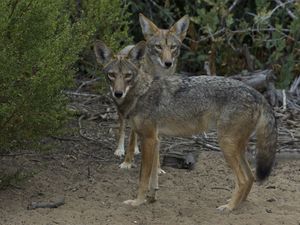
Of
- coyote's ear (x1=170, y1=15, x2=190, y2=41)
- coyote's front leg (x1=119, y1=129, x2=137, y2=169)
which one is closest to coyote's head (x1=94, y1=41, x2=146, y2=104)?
coyote's front leg (x1=119, y1=129, x2=137, y2=169)

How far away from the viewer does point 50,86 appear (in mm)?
6781

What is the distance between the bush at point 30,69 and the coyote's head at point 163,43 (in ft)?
6.33

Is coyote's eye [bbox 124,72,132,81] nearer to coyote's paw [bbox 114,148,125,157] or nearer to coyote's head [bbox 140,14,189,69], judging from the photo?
coyote's paw [bbox 114,148,125,157]

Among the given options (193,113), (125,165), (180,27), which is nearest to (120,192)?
(125,165)

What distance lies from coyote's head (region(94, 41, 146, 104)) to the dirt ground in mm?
1047

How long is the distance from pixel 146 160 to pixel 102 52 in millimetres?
1165

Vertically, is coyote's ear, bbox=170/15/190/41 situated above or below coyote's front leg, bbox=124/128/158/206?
above

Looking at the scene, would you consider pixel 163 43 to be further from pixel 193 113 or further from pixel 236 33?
pixel 236 33

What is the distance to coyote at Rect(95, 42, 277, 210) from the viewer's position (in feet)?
22.4

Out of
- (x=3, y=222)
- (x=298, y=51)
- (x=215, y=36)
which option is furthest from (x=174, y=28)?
(x=3, y=222)

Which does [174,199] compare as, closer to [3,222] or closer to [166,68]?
[3,222]

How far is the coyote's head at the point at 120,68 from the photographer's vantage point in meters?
6.98

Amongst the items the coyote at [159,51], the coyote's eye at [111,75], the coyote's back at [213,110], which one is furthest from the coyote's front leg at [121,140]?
the coyote's eye at [111,75]

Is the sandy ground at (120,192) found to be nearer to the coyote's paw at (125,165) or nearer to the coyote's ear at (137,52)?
the coyote's paw at (125,165)
